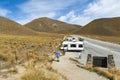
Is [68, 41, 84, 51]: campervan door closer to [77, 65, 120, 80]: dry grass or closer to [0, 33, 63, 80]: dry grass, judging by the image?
[0, 33, 63, 80]: dry grass

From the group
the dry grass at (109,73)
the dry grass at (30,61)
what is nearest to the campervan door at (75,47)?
the dry grass at (30,61)

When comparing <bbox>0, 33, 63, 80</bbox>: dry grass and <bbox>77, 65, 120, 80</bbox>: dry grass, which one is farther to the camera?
<bbox>77, 65, 120, 80</bbox>: dry grass

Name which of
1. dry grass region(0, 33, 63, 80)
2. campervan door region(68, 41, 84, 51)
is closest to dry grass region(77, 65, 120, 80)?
dry grass region(0, 33, 63, 80)

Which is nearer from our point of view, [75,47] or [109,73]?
[109,73]

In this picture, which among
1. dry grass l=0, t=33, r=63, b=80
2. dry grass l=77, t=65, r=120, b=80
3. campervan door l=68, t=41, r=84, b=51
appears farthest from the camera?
campervan door l=68, t=41, r=84, b=51

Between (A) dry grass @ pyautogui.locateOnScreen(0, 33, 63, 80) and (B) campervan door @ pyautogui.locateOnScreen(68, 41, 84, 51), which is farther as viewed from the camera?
(B) campervan door @ pyautogui.locateOnScreen(68, 41, 84, 51)

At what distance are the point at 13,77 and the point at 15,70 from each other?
1.78m

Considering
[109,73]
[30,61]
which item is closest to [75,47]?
[30,61]

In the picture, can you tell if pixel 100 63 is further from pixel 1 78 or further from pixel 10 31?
pixel 10 31

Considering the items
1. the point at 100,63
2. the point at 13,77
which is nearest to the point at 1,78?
the point at 13,77

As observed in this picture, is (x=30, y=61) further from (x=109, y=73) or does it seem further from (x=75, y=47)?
(x=75, y=47)

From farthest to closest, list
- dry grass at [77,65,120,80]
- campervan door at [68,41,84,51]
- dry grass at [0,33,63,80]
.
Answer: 1. campervan door at [68,41,84,51]
2. dry grass at [77,65,120,80]
3. dry grass at [0,33,63,80]

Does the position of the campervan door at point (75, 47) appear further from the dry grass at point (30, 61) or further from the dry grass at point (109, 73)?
the dry grass at point (109, 73)

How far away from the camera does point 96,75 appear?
16359mm
